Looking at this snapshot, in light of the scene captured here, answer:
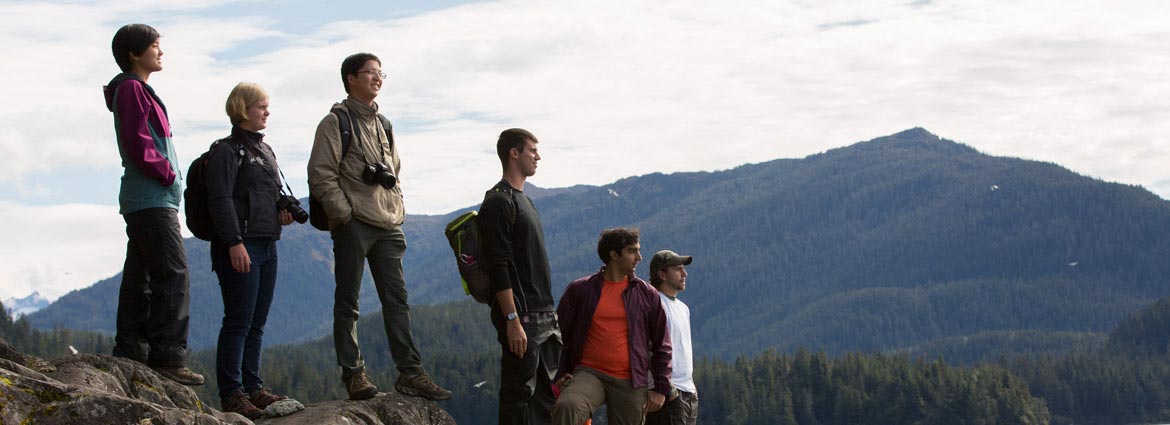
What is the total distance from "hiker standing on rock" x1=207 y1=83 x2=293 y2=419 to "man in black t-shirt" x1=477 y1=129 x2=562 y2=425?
219 cm

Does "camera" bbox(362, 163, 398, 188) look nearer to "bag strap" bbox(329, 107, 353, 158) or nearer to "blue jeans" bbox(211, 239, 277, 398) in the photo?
"bag strap" bbox(329, 107, 353, 158)

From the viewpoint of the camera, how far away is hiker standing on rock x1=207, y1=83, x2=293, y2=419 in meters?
12.0

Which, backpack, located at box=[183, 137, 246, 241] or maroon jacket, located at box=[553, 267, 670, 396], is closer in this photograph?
maroon jacket, located at box=[553, 267, 670, 396]

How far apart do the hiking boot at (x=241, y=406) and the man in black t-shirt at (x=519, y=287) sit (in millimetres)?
2229

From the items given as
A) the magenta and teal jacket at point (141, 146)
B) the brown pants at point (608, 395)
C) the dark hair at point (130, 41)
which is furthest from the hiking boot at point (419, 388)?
the dark hair at point (130, 41)

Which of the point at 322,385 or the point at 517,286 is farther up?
the point at 517,286

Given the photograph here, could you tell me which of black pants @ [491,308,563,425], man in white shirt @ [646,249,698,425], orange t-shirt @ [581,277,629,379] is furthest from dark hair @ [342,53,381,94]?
man in white shirt @ [646,249,698,425]

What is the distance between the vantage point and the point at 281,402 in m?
12.1

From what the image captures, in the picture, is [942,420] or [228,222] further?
[942,420]

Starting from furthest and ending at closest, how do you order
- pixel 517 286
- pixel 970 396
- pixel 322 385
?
1. pixel 970 396
2. pixel 322 385
3. pixel 517 286

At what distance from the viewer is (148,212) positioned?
39.3ft

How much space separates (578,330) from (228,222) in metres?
3.30

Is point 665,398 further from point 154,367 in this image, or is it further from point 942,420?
point 942,420

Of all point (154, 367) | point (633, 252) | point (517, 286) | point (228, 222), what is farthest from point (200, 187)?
point (633, 252)
